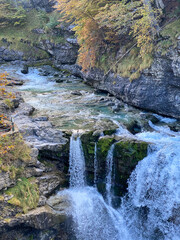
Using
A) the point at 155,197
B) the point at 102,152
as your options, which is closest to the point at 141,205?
the point at 155,197

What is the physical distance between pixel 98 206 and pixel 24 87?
53.4ft

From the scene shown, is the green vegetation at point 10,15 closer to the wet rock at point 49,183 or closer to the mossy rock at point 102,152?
the mossy rock at point 102,152

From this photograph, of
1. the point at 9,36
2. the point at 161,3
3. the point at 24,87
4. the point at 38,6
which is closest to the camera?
the point at 161,3

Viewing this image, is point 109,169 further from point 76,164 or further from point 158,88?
point 158,88

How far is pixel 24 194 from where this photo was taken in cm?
709

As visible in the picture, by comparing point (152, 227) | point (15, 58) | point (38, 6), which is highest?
point (38, 6)

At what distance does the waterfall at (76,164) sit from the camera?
956 centimetres

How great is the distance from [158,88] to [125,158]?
6.20 metres

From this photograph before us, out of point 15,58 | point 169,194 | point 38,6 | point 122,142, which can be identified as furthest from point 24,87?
point 38,6

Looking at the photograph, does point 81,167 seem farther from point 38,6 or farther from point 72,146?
point 38,6

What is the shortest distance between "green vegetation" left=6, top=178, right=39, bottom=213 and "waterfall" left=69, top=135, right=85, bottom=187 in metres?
2.29

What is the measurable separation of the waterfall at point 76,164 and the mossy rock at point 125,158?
5.29 ft

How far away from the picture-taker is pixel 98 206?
879cm

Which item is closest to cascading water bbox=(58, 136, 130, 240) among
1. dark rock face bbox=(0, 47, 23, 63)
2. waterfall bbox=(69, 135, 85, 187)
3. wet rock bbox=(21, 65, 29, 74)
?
waterfall bbox=(69, 135, 85, 187)
